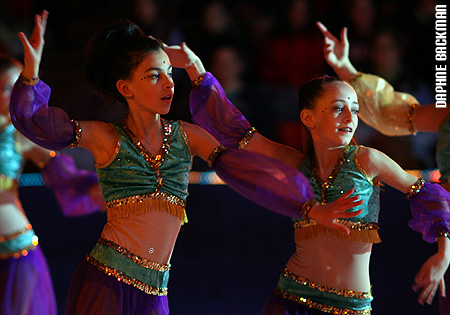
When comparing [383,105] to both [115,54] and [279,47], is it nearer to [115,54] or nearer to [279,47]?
[115,54]

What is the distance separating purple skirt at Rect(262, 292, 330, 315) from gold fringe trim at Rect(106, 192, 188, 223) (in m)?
0.52

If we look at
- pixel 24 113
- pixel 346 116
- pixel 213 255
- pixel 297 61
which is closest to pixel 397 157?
pixel 297 61

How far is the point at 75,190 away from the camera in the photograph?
324cm

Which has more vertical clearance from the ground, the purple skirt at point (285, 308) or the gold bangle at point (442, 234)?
the gold bangle at point (442, 234)

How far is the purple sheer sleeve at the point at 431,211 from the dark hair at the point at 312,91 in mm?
546

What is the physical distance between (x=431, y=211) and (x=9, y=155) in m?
2.12

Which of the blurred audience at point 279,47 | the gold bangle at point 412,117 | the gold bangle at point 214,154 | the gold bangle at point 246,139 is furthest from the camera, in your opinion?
the blurred audience at point 279,47

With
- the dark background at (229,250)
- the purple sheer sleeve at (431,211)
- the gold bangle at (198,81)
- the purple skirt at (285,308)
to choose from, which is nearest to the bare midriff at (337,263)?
the purple skirt at (285,308)

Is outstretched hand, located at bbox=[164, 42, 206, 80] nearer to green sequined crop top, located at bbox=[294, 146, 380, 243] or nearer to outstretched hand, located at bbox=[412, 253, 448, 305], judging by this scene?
green sequined crop top, located at bbox=[294, 146, 380, 243]

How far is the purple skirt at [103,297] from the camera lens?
2.57 m

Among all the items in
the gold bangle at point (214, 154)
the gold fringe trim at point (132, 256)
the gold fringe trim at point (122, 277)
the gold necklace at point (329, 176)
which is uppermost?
the gold necklace at point (329, 176)

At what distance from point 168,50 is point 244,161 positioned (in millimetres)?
616

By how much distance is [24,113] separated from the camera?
101 inches

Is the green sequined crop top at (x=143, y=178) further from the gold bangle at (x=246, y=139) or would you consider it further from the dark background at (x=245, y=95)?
the dark background at (x=245, y=95)
